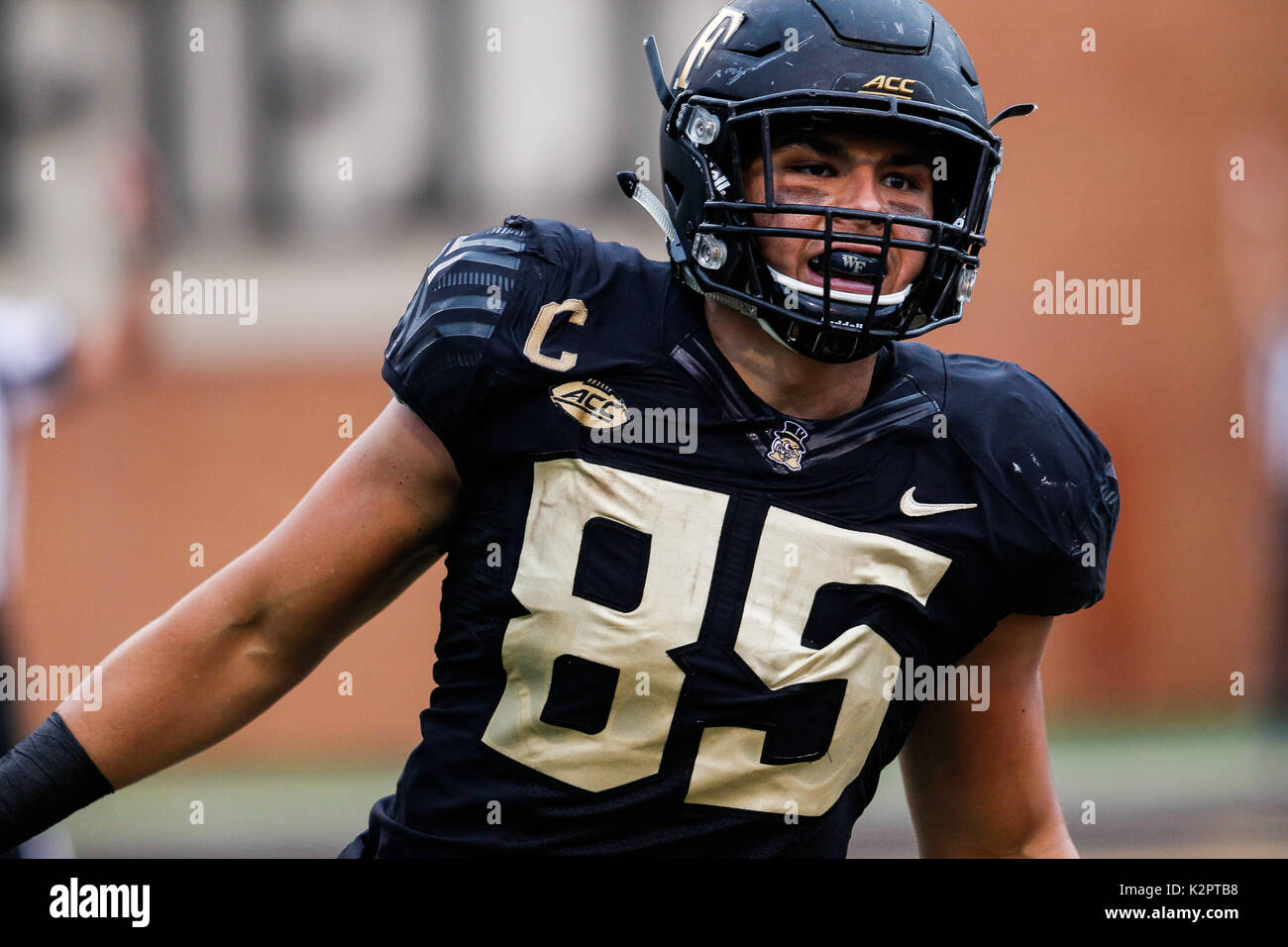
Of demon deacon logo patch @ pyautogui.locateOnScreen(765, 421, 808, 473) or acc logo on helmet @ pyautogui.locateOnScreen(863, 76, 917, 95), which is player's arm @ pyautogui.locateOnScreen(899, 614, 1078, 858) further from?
acc logo on helmet @ pyautogui.locateOnScreen(863, 76, 917, 95)

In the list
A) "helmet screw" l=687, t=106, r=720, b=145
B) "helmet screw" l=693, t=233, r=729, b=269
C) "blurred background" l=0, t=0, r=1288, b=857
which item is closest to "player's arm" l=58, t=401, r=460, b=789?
"helmet screw" l=693, t=233, r=729, b=269

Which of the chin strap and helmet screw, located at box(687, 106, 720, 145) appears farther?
helmet screw, located at box(687, 106, 720, 145)

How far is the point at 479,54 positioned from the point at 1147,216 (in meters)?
2.46

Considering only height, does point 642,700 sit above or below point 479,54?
below

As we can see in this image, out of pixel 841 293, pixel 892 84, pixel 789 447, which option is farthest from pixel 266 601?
pixel 892 84

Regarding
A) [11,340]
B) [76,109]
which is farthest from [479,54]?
[11,340]

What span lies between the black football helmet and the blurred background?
3430mm

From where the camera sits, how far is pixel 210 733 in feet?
6.26

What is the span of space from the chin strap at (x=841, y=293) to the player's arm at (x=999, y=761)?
18.2 inches

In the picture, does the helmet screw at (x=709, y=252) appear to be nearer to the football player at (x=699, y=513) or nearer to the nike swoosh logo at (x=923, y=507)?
the football player at (x=699, y=513)

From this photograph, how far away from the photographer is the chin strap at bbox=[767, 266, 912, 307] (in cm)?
177

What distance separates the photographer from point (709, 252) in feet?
6.08

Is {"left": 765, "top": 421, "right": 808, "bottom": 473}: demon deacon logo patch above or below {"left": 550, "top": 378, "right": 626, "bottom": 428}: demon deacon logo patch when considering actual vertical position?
below

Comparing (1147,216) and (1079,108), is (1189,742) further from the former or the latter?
(1079,108)
